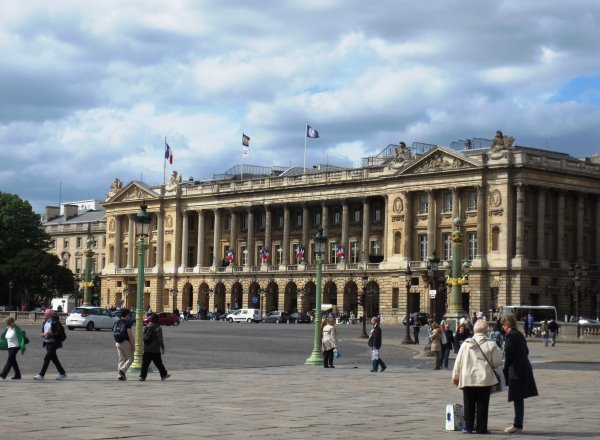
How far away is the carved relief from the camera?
12556 cm

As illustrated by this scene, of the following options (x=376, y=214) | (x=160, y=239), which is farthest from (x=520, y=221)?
(x=160, y=239)

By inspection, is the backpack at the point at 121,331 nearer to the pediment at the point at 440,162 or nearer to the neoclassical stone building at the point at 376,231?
the neoclassical stone building at the point at 376,231

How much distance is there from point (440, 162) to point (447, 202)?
421cm

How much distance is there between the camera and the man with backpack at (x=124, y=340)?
99.5 feet

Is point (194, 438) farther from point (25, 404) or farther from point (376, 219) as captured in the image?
point (376, 219)

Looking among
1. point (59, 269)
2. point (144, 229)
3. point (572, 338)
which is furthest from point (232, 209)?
point (144, 229)

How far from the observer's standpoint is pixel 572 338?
7031cm

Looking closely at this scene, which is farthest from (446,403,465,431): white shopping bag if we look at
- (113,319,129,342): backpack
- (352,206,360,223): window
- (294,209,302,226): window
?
(294,209,302,226): window

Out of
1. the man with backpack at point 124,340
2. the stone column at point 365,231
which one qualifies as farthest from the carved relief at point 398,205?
the man with backpack at point 124,340

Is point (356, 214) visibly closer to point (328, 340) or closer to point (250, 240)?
point (250, 240)

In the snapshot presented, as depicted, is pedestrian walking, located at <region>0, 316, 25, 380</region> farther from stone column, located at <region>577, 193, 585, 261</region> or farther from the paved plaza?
stone column, located at <region>577, 193, 585, 261</region>

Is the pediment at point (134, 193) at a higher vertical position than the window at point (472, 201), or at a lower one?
higher

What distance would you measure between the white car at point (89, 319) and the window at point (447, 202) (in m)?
51.2

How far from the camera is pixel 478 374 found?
19.0m
